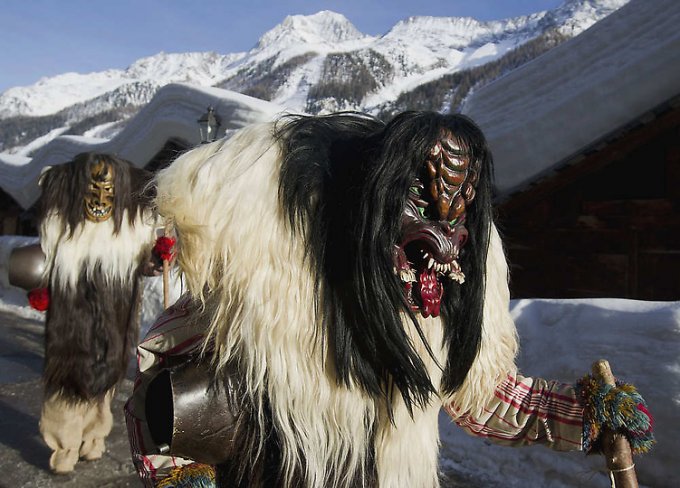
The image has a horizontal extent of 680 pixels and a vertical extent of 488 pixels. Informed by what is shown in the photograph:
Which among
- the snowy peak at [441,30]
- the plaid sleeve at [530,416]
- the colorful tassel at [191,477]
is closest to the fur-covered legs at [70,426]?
the colorful tassel at [191,477]

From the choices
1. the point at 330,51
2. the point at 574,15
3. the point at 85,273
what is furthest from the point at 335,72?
the point at 85,273

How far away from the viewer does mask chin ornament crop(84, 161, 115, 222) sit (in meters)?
2.98

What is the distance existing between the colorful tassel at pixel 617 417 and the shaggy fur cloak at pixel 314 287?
33 cm

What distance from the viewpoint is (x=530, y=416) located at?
1362mm

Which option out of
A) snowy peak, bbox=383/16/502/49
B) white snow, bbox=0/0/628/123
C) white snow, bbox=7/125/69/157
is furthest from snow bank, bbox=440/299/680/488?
snowy peak, bbox=383/16/502/49

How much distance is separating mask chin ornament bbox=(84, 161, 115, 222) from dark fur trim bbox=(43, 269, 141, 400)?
30 centimetres

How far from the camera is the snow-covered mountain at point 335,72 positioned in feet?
200

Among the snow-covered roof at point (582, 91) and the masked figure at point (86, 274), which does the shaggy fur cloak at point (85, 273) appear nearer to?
the masked figure at point (86, 274)

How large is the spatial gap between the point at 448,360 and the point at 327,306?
1.05ft

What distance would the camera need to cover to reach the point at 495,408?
54.7 inches

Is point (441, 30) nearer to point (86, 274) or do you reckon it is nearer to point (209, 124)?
point (209, 124)

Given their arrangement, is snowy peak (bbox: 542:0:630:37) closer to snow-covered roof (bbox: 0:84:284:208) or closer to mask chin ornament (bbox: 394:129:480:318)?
snow-covered roof (bbox: 0:84:284:208)

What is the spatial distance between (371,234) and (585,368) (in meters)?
2.17

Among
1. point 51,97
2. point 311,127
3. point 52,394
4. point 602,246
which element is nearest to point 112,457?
point 52,394
